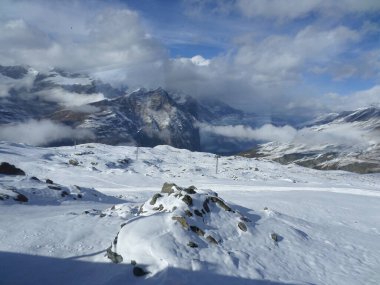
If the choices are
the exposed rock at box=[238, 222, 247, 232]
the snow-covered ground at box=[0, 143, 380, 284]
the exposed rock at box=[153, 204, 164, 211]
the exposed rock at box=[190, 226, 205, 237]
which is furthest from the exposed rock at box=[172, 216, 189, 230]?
the exposed rock at box=[238, 222, 247, 232]

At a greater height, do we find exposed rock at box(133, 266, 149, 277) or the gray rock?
the gray rock

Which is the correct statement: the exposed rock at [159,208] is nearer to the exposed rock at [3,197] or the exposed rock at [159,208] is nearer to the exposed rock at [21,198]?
the exposed rock at [3,197]

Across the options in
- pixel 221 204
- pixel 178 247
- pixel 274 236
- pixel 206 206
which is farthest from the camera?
pixel 221 204

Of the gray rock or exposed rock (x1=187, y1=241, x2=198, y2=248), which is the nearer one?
exposed rock (x1=187, y1=241, x2=198, y2=248)

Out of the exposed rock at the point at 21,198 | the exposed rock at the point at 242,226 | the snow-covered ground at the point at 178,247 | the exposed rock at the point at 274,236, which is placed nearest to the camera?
the snow-covered ground at the point at 178,247

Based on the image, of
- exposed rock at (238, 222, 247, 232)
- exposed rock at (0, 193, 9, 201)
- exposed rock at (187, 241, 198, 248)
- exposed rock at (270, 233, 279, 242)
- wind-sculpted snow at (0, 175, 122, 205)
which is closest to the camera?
exposed rock at (187, 241, 198, 248)

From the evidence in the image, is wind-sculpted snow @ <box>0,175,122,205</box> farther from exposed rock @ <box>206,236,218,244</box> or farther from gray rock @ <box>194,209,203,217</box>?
exposed rock @ <box>206,236,218,244</box>

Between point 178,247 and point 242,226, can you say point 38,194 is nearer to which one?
point 242,226

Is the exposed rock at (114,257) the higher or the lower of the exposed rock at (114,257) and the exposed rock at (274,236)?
the lower

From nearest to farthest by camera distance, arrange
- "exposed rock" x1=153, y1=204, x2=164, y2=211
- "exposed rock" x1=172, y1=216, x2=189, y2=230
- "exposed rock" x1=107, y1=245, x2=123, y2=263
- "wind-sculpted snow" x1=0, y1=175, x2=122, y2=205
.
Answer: "exposed rock" x1=107, y1=245, x2=123, y2=263, "exposed rock" x1=172, y1=216, x2=189, y2=230, "exposed rock" x1=153, y1=204, x2=164, y2=211, "wind-sculpted snow" x1=0, y1=175, x2=122, y2=205

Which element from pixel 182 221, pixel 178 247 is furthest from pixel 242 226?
pixel 178 247

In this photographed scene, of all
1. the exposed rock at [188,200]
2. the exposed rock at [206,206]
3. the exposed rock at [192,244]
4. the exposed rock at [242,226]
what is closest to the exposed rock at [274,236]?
the exposed rock at [242,226]

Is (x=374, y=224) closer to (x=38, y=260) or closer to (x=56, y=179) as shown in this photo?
(x=38, y=260)

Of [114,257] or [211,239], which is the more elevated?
[211,239]
